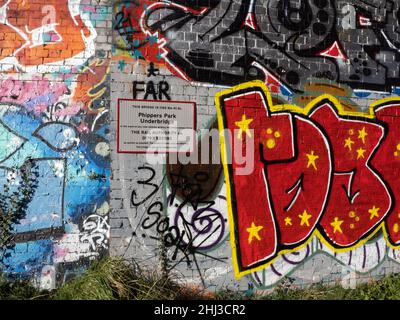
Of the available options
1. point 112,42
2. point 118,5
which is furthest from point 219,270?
point 118,5

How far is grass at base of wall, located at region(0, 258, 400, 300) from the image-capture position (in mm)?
5543

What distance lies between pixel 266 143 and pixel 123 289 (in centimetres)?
261

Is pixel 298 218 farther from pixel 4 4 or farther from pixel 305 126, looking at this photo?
pixel 4 4

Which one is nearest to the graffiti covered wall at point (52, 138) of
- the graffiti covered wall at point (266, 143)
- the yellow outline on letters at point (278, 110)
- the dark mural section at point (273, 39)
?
the graffiti covered wall at point (266, 143)

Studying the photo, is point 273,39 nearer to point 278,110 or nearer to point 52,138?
point 278,110

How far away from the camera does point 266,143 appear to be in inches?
259

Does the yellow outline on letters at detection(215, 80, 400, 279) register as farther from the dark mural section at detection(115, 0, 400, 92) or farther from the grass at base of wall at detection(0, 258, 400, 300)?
the grass at base of wall at detection(0, 258, 400, 300)

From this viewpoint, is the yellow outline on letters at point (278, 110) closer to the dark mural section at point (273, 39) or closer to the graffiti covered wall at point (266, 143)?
the graffiti covered wall at point (266, 143)

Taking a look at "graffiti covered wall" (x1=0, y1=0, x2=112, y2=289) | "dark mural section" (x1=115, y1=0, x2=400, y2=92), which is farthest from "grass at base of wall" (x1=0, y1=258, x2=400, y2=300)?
"dark mural section" (x1=115, y1=0, x2=400, y2=92)

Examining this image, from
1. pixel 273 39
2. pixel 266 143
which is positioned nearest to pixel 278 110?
pixel 266 143

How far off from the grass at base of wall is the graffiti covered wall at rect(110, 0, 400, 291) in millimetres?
156

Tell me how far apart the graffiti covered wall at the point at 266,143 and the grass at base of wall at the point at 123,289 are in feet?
0.51

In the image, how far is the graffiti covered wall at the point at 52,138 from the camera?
5.81 meters
